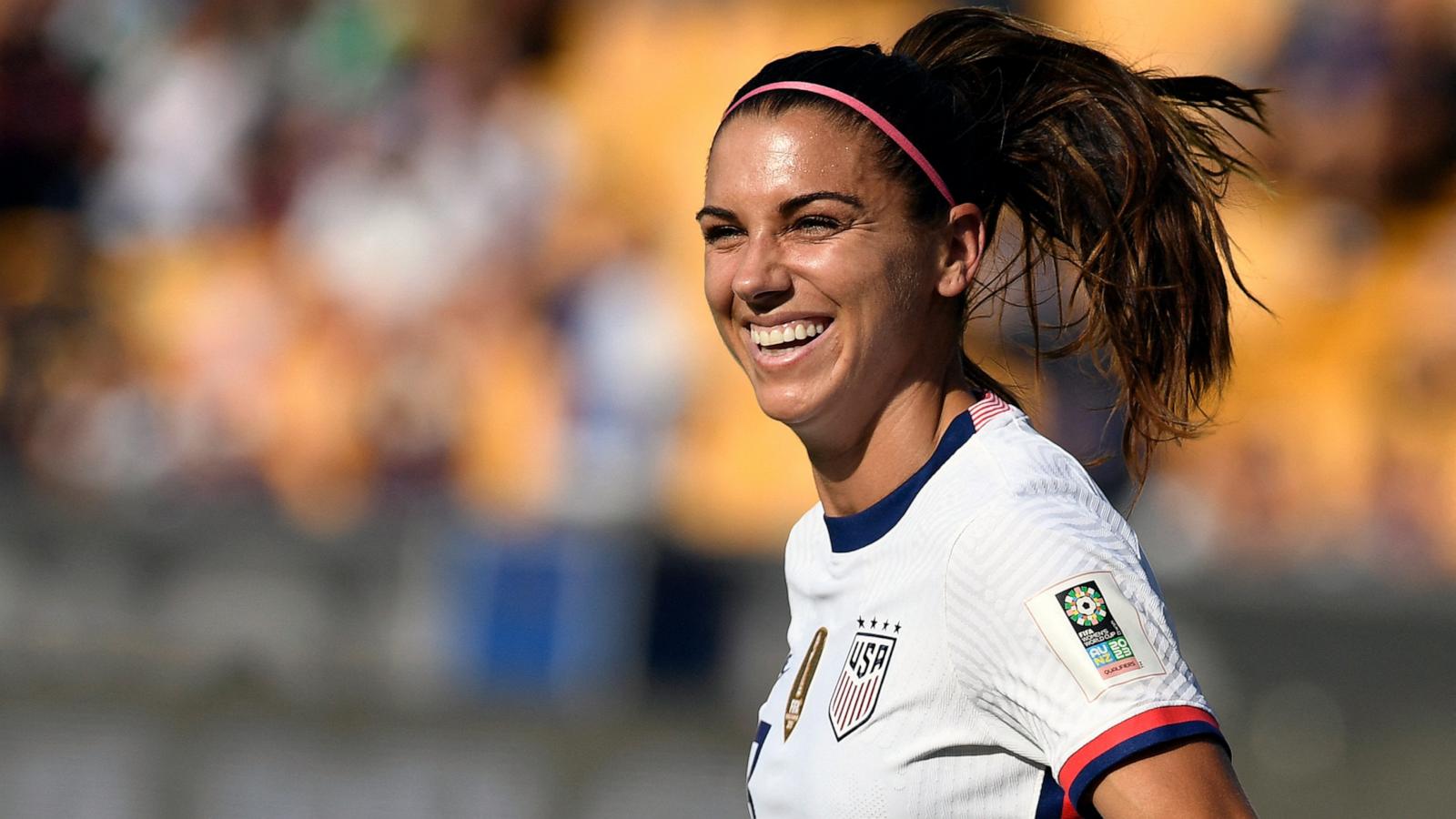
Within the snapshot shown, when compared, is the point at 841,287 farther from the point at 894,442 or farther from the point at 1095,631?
the point at 1095,631

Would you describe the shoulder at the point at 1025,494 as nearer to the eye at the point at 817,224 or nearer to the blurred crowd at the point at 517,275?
the eye at the point at 817,224

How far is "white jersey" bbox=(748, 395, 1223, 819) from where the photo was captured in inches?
77.9

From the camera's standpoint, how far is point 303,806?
6820 mm

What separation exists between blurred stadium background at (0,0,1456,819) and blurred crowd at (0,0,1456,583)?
22 mm

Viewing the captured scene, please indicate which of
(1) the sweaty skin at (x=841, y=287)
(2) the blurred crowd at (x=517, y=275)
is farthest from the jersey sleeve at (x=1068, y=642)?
(2) the blurred crowd at (x=517, y=275)

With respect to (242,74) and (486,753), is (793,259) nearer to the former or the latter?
(486,753)

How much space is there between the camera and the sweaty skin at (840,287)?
95.5 inches

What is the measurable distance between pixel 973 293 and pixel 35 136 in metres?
9.58

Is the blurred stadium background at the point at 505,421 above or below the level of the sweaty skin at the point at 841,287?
below

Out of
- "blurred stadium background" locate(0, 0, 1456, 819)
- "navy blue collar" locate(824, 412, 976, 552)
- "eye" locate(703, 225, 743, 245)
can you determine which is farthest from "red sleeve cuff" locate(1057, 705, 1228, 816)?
"blurred stadium background" locate(0, 0, 1456, 819)

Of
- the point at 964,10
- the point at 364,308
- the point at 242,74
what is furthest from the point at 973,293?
the point at 242,74

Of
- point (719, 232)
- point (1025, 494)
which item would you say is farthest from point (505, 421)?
point (1025, 494)

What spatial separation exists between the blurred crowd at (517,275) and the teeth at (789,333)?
4.26m

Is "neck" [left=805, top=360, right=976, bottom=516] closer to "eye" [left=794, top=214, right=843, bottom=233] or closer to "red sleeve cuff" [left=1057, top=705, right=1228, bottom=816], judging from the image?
"eye" [left=794, top=214, right=843, bottom=233]
